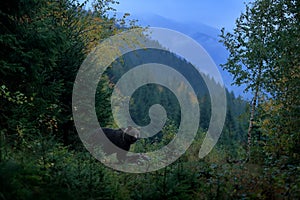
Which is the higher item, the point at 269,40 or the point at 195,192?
the point at 269,40

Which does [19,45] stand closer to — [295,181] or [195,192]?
[195,192]

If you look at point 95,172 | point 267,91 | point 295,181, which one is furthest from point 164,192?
point 267,91

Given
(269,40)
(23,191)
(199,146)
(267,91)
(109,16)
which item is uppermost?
(109,16)

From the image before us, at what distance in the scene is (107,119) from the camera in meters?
15.5

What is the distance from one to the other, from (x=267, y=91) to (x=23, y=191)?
10.1 meters

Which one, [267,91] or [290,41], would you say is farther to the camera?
[267,91]

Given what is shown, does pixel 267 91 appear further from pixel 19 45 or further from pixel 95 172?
pixel 19 45

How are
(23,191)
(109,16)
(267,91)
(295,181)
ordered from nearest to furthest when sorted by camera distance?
1. (23,191)
2. (295,181)
3. (267,91)
4. (109,16)

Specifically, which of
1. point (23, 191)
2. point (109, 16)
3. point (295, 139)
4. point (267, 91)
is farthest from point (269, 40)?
point (109, 16)

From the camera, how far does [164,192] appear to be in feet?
18.1

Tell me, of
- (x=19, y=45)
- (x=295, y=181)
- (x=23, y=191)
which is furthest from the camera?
(x=19, y=45)

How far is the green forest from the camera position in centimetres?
545

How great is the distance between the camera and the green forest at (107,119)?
545 cm

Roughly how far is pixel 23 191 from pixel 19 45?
5.84 meters
